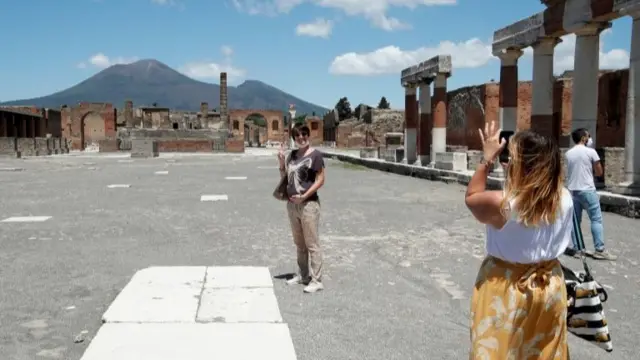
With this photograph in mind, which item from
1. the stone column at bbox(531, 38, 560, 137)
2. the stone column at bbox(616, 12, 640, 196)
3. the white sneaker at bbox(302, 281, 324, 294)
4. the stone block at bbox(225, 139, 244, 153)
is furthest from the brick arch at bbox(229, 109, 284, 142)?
the white sneaker at bbox(302, 281, 324, 294)

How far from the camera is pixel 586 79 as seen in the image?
1483 cm

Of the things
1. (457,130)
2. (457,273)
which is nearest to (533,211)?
(457,273)

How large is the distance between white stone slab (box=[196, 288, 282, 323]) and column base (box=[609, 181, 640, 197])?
31.1 ft

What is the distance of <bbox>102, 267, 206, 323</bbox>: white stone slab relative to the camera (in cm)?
506

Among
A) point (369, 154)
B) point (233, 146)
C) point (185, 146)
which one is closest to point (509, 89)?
point (369, 154)

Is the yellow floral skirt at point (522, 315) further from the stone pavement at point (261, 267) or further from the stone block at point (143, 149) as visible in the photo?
the stone block at point (143, 149)

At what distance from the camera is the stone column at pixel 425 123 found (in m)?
25.6

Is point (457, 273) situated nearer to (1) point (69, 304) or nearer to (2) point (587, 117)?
(1) point (69, 304)

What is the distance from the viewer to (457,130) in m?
36.1

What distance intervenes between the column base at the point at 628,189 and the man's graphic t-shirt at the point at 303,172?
29.1 ft

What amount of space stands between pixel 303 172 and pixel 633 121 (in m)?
9.53

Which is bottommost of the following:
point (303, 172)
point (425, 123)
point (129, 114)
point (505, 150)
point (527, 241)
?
point (527, 241)

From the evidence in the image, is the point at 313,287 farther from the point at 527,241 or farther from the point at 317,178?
the point at 527,241

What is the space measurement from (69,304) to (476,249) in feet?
17.3
